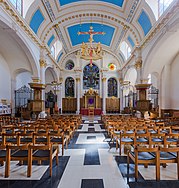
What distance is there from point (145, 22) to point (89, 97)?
12.7m

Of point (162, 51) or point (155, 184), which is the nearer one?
point (155, 184)

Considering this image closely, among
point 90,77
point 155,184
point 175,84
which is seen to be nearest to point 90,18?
point 175,84

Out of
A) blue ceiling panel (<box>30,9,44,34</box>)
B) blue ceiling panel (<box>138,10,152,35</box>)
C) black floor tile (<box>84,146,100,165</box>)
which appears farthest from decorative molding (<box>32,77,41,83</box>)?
black floor tile (<box>84,146,100,165</box>)

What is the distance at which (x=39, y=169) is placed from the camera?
13.0ft

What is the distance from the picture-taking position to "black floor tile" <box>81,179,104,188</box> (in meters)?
3.19

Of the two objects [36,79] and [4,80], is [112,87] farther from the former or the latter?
[4,80]

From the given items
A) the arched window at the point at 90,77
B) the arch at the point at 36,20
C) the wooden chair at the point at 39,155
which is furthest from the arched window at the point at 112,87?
the wooden chair at the point at 39,155

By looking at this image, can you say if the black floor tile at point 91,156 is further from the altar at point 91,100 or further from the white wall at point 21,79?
the altar at point 91,100

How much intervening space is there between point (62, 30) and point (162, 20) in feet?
30.0

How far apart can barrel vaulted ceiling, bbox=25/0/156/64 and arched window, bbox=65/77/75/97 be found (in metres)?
7.44

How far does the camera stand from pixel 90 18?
15.4m

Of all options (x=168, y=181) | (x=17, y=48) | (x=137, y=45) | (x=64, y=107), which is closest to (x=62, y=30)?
(x=17, y=48)

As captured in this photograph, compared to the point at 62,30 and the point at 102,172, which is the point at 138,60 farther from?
the point at 102,172

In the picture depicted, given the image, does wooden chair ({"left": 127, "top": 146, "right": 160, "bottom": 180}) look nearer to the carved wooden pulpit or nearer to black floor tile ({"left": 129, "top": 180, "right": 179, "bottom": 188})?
black floor tile ({"left": 129, "top": 180, "right": 179, "bottom": 188})
